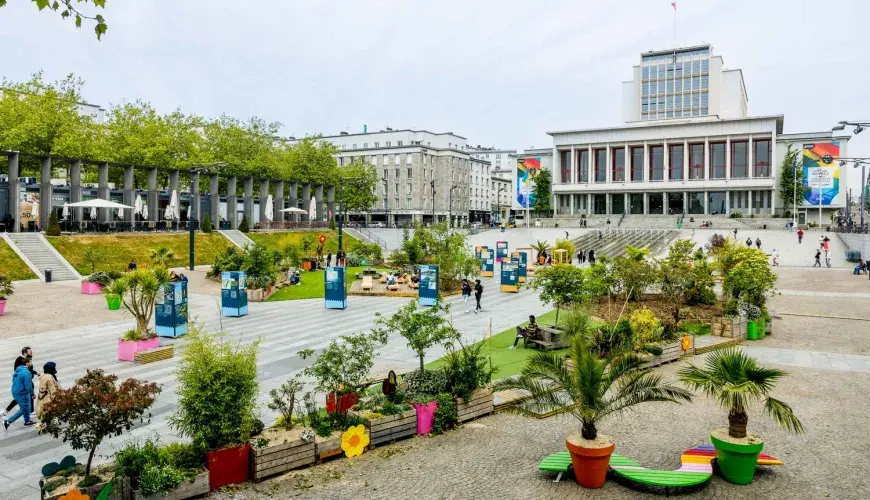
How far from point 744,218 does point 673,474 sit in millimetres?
74721

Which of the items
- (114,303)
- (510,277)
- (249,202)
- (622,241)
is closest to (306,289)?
(114,303)

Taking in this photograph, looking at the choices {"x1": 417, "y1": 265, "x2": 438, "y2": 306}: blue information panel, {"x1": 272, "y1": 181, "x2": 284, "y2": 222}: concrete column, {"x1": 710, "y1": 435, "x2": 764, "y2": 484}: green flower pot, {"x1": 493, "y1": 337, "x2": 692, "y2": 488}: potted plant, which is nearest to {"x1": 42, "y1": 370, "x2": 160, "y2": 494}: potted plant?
{"x1": 493, "y1": 337, "x2": 692, "y2": 488}: potted plant

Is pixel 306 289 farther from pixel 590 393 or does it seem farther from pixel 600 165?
pixel 600 165

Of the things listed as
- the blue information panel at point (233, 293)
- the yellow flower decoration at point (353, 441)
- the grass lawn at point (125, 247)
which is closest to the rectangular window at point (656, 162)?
the grass lawn at point (125, 247)

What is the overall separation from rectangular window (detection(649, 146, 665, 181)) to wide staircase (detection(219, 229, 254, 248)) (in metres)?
60.0

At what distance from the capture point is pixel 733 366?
27.5 ft

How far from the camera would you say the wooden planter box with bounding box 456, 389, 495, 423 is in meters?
10.9

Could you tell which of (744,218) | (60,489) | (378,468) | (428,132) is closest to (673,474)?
(378,468)

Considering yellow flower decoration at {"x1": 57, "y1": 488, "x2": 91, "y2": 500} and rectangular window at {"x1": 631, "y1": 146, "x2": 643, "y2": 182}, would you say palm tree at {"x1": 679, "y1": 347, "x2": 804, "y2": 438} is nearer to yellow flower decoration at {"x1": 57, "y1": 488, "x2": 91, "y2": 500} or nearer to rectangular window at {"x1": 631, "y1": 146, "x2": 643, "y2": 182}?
yellow flower decoration at {"x1": 57, "y1": 488, "x2": 91, "y2": 500}

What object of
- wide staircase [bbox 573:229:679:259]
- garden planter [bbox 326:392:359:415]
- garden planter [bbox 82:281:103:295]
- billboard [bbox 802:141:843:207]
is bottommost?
garden planter [bbox 326:392:359:415]

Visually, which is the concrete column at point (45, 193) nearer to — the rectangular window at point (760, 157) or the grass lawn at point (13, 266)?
the grass lawn at point (13, 266)

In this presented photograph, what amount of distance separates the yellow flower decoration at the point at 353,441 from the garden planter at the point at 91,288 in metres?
22.9

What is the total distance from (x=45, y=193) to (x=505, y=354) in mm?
37480

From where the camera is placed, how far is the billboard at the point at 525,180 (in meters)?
96.9
